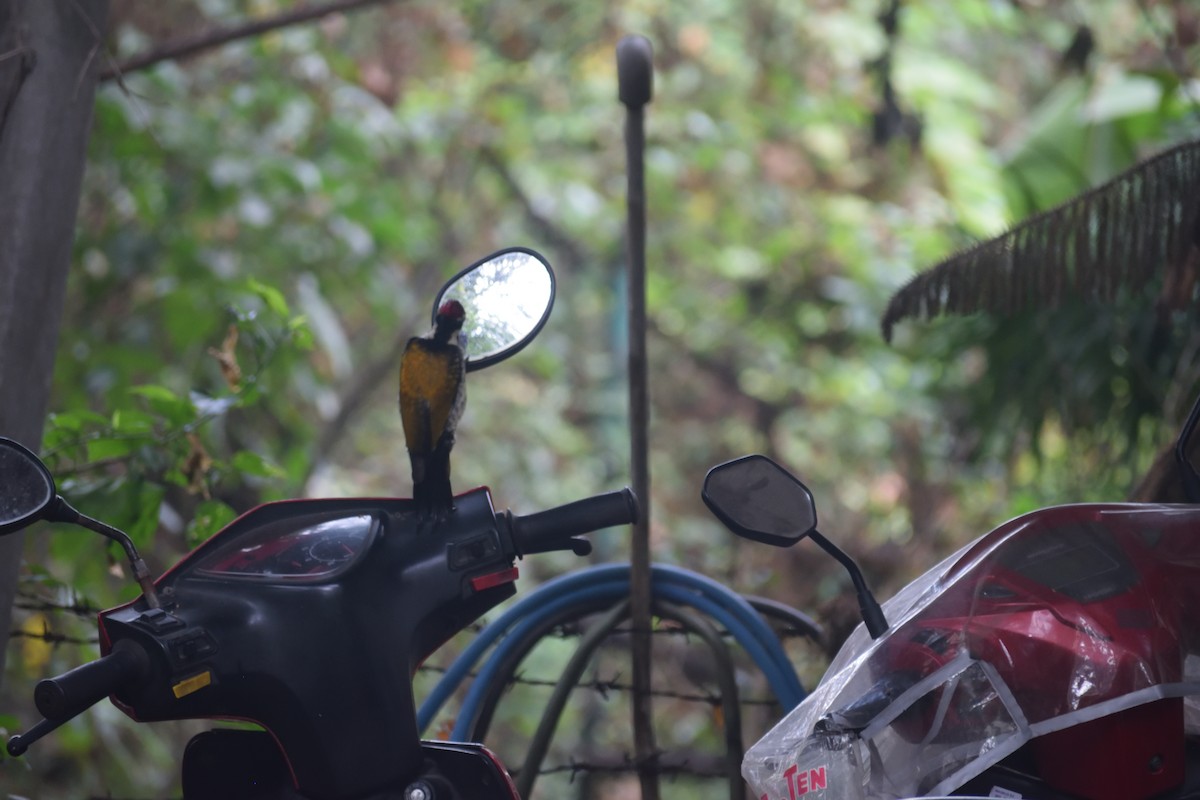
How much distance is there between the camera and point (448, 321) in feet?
3.64

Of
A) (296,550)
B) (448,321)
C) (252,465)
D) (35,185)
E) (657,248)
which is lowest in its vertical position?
(296,550)

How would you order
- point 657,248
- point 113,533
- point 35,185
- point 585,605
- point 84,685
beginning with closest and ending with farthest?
point 84,685 < point 113,533 < point 35,185 < point 585,605 < point 657,248

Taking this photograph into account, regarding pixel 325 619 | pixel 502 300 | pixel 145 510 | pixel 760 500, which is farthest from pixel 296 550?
pixel 145 510

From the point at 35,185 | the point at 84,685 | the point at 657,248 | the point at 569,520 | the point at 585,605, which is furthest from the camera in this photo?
the point at 657,248

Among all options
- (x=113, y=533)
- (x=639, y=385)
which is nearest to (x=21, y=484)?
(x=113, y=533)

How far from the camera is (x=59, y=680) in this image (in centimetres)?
90

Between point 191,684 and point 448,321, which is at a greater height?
point 448,321

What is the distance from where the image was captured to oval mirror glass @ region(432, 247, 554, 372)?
1.17 meters

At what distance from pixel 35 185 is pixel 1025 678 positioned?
129 centimetres

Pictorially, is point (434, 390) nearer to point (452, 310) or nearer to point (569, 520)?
point (452, 310)

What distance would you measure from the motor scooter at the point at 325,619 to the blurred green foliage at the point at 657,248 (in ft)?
3.63

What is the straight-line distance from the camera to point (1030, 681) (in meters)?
0.98

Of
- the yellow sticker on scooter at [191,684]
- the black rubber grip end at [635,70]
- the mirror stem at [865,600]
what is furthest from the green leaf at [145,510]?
the mirror stem at [865,600]

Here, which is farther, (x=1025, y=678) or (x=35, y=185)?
(x=35, y=185)
